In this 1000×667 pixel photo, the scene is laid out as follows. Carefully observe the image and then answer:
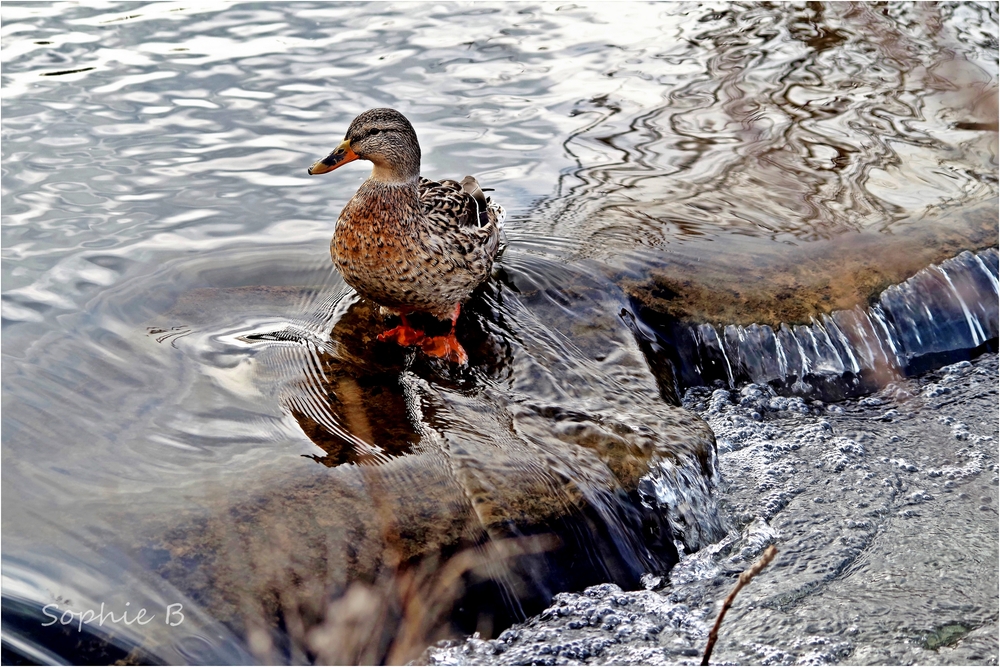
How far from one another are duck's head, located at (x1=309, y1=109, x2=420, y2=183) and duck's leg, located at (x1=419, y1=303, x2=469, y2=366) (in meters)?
0.82

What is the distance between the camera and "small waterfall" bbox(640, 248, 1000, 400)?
475 cm

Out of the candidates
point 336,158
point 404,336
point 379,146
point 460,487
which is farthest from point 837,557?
point 336,158

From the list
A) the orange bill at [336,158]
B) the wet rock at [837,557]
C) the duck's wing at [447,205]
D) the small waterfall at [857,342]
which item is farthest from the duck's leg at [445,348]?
the wet rock at [837,557]

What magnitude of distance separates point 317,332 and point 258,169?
2060mm

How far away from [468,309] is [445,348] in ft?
1.73

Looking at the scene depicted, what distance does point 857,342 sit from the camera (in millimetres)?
4883

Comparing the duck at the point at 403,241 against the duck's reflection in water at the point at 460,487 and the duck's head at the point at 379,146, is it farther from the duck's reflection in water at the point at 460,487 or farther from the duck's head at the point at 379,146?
the duck's reflection in water at the point at 460,487

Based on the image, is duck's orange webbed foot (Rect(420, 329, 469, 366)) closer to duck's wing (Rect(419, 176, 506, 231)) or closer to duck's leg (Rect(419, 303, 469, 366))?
duck's leg (Rect(419, 303, 469, 366))

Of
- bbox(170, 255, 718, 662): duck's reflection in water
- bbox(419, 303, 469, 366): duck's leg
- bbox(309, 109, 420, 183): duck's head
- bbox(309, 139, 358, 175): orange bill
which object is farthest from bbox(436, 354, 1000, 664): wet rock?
bbox(309, 139, 358, 175): orange bill

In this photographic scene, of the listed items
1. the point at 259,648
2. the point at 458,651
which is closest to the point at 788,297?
the point at 458,651

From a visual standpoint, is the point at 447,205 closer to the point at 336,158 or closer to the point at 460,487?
the point at 336,158

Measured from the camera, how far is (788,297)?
492 cm

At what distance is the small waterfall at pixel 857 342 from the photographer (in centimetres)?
475

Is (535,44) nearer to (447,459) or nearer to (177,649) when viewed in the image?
(447,459)
